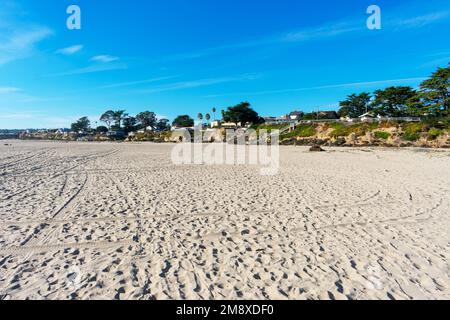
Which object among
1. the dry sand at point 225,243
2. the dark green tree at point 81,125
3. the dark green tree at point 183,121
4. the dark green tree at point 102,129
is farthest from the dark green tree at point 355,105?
the dark green tree at point 81,125

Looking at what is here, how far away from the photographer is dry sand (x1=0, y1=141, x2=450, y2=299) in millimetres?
3297

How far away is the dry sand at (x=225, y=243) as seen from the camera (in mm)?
3297

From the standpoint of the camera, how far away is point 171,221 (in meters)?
5.69

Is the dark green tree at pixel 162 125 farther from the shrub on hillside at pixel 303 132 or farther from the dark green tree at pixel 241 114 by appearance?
the shrub on hillside at pixel 303 132

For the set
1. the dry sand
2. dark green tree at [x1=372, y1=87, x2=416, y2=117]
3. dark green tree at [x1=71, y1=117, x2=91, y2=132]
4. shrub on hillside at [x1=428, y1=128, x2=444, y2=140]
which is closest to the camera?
the dry sand

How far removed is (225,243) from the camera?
460cm

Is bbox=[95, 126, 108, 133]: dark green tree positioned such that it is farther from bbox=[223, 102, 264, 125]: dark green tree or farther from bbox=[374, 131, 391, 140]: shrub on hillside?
bbox=[374, 131, 391, 140]: shrub on hillside

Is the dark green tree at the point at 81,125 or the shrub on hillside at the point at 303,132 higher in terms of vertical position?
the dark green tree at the point at 81,125

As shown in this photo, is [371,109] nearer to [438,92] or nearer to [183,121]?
[438,92]

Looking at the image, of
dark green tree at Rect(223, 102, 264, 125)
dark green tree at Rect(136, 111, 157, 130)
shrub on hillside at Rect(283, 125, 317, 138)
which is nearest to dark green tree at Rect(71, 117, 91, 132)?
dark green tree at Rect(136, 111, 157, 130)

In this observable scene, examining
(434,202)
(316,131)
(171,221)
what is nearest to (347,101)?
(316,131)

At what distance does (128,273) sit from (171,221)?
2107 millimetres

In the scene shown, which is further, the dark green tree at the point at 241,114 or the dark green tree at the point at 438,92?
the dark green tree at the point at 241,114
